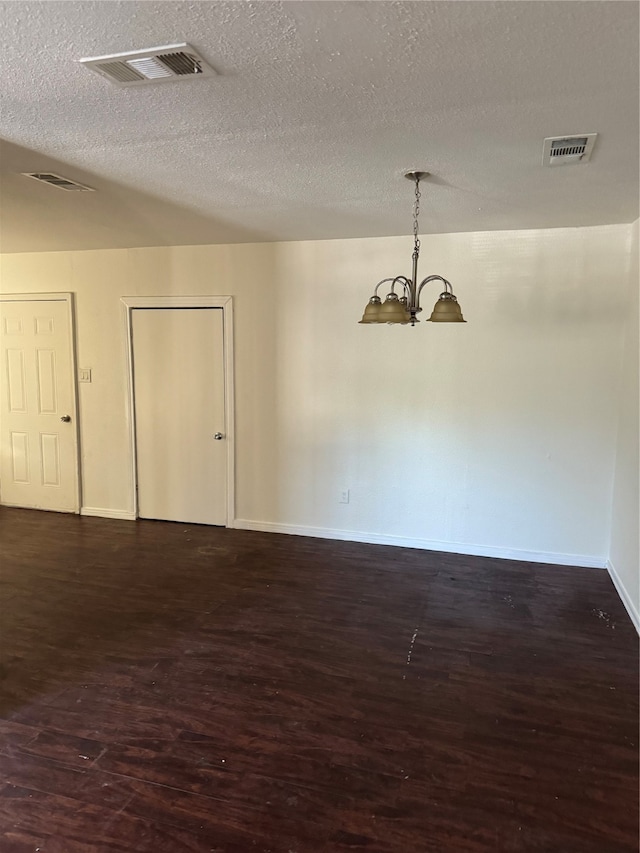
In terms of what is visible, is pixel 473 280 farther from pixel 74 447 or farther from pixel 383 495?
pixel 74 447

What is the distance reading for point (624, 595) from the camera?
3514mm

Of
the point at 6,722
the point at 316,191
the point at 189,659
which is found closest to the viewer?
the point at 6,722

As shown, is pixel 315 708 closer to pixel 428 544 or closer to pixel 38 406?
pixel 428 544

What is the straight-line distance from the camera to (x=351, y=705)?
2.50 meters

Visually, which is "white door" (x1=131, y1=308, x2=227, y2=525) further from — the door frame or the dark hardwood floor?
the dark hardwood floor

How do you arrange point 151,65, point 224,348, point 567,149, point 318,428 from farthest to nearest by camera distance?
point 224,348
point 318,428
point 567,149
point 151,65

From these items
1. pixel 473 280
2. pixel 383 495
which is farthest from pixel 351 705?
pixel 473 280

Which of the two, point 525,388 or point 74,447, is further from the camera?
point 74,447

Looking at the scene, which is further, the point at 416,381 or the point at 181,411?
the point at 181,411

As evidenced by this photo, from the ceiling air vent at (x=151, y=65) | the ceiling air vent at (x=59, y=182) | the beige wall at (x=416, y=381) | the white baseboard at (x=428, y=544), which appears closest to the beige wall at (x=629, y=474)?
the beige wall at (x=416, y=381)

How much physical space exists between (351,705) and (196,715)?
0.71m

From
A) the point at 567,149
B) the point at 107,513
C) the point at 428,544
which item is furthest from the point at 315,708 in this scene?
the point at 107,513

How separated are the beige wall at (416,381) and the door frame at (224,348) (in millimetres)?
72

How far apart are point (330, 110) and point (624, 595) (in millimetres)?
3345
